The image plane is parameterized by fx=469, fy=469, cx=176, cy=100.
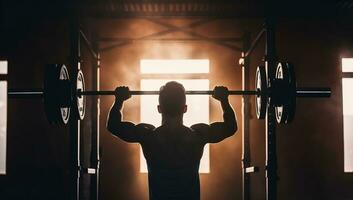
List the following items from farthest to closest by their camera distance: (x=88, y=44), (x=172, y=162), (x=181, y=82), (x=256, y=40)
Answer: (x=181, y=82)
(x=88, y=44)
(x=256, y=40)
(x=172, y=162)

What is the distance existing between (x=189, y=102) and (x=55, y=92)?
248cm

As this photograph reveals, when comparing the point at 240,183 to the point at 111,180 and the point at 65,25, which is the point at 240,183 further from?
the point at 65,25

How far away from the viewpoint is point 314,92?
343cm

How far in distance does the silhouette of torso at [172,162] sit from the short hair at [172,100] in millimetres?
93

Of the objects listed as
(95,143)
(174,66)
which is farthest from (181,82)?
(95,143)

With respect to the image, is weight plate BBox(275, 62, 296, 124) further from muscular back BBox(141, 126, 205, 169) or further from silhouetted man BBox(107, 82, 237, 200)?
muscular back BBox(141, 126, 205, 169)

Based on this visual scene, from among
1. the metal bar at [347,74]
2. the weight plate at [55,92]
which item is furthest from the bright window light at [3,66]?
the metal bar at [347,74]

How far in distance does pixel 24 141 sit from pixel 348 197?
3.83 m

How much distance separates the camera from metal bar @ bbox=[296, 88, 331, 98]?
3412 mm

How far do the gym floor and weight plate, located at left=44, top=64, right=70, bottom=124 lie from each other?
77.3 inches

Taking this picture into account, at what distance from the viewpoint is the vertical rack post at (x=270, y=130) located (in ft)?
11.1

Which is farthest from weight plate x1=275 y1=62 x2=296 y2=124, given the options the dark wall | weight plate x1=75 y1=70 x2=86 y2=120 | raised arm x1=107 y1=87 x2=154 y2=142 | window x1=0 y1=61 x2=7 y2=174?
window x1=0 y1=61 x2=7 y2=174

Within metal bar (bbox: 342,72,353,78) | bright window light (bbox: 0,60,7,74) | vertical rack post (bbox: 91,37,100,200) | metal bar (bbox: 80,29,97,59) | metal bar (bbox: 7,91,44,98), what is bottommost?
vertical rack post (bbox: 91,37,100,200)

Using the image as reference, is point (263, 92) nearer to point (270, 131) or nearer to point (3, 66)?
point (270, 131)
